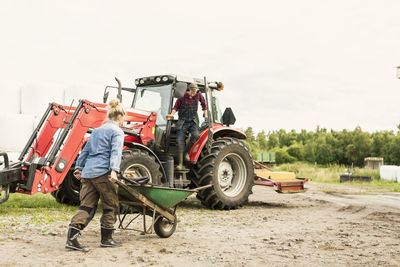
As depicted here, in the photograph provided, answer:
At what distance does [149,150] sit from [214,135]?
6.68 feet

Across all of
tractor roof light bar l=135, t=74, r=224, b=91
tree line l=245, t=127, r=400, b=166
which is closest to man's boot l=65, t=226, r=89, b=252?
tractor roof light bar l=135, t=74, r=224, b=91

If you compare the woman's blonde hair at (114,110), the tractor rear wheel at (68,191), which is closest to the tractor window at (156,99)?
the tractor rear wheel at (68,191)

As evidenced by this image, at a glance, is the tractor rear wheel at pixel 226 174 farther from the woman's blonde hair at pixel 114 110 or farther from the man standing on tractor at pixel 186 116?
the woman's blonde hair at pixel 114 110

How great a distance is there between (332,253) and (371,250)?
0.55 meters

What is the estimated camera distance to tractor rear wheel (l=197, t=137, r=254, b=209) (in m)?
8.32

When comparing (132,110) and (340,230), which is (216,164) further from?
(340,230)

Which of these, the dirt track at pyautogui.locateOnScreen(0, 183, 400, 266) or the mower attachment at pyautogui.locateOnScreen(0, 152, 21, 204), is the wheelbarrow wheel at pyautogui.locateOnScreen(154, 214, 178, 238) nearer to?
the dirt track at pyautogui.locateOnScreen(0, 183, 400, 266)

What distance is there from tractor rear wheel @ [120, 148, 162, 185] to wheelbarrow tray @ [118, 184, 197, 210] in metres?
1.66

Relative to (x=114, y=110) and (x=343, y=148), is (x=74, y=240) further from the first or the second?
(x=343, y=148)

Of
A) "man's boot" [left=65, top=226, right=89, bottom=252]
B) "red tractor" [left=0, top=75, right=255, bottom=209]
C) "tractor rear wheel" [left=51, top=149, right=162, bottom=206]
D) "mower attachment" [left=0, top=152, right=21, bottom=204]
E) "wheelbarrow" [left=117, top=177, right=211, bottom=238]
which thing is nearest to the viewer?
"man's boot" [left=65, top=226, right=89, bottom=252]

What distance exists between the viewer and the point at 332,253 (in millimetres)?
4820

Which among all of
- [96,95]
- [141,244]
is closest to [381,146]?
[96,95]

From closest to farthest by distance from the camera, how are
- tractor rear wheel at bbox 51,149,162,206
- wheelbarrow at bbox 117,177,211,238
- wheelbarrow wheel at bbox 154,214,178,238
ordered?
wheelbarrow at bbox 117,177,211,238
wheelbarrow wheel at bbox 154,214,178,238
tractor rear wheel at bbox 51,149,162,206

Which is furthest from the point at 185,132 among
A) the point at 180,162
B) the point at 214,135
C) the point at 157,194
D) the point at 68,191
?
the point at 157,194
